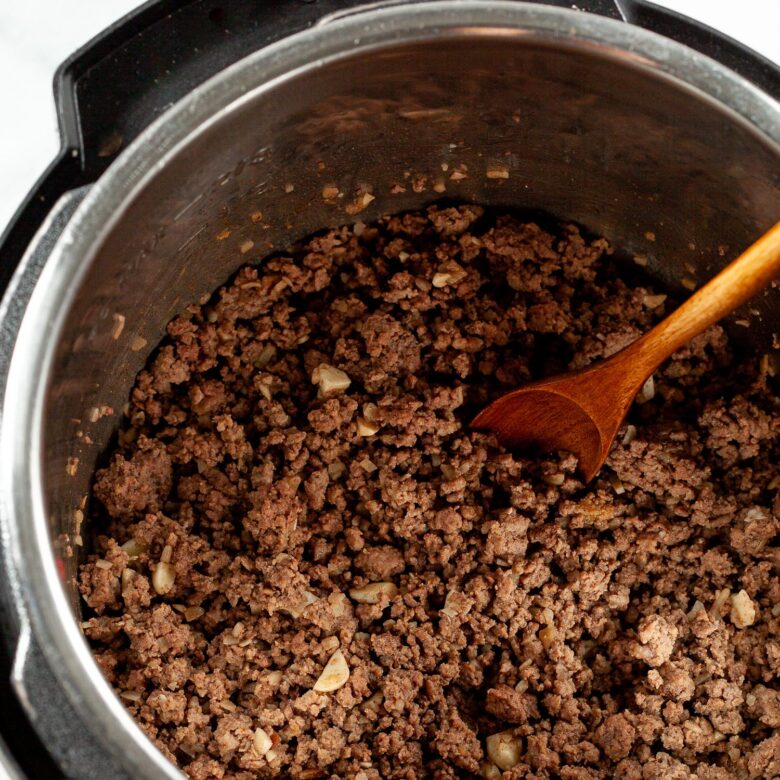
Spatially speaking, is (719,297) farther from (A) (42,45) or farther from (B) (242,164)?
(A) (42,45)

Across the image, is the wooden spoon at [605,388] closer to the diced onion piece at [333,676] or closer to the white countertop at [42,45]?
the diced onion piece at [333,676]

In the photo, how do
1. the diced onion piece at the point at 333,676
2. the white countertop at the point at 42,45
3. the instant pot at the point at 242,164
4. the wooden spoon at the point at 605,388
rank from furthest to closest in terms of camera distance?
the white countertop at the point at 42,45, the diced onion piece at the point at 333,676, the wooden spoon at the point at 605,388, the instant pot at the point at 242,164

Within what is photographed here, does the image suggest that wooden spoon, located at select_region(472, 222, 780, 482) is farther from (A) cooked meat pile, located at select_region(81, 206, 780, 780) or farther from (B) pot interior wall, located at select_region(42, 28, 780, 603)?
(B) pot interior wall, located at select_region(42, 28, 780, 603)

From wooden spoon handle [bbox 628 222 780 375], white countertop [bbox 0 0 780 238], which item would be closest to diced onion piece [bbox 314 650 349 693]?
wooden spoon handle [bbox 628 222 780 375]

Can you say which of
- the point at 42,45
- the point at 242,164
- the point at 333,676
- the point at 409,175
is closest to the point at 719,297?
the point at 409,175

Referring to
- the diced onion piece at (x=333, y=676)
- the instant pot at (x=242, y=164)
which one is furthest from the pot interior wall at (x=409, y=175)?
the diced onion piece at (x=333, y=676)

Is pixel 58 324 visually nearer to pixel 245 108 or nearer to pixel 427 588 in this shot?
pixel 245 108
